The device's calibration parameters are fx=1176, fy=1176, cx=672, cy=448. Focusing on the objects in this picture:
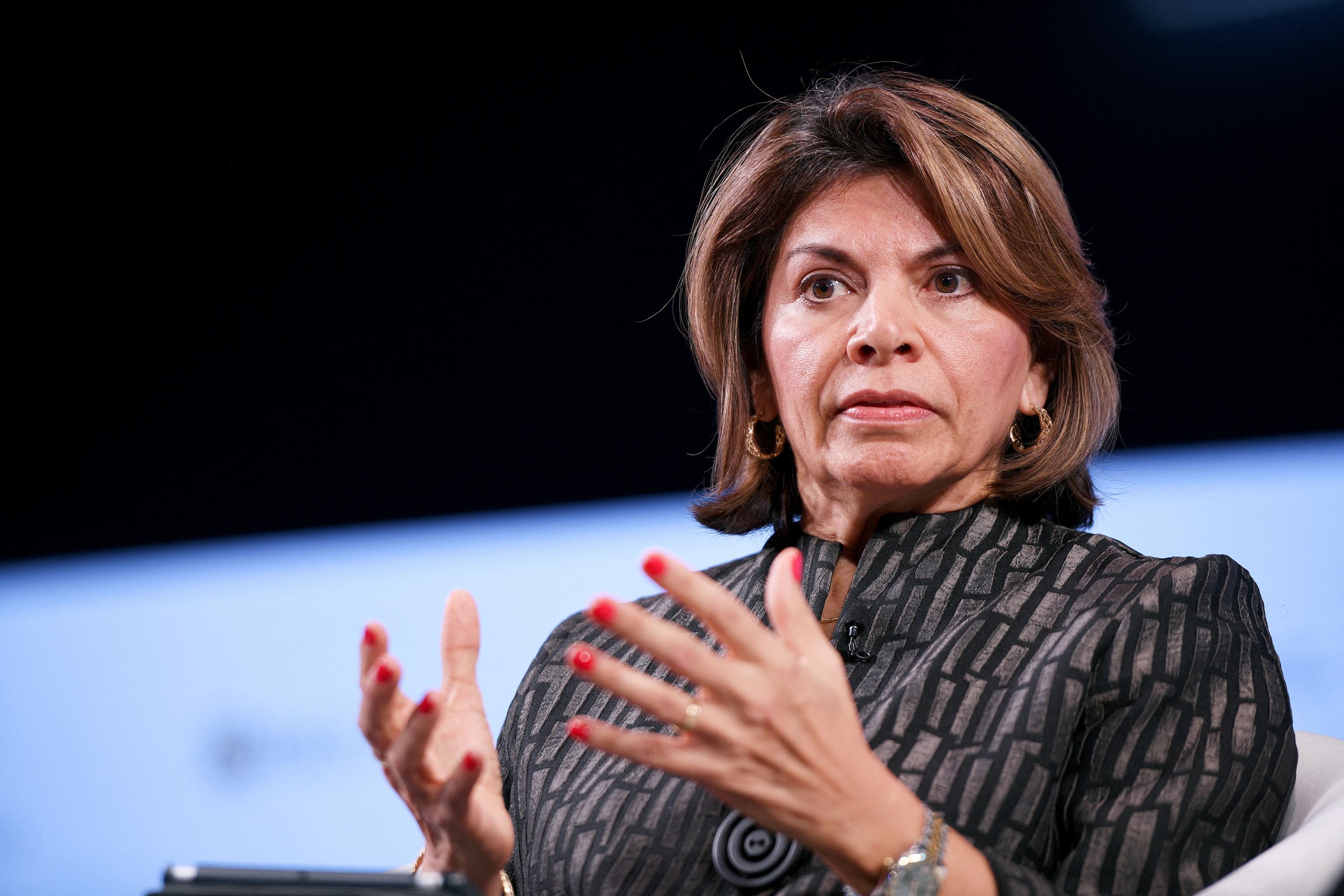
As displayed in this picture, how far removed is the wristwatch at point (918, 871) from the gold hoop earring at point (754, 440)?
866mm

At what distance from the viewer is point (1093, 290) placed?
59.7 inches

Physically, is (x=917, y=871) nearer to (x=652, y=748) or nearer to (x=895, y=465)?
(x=652, y=748)

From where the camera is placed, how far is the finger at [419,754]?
997mm

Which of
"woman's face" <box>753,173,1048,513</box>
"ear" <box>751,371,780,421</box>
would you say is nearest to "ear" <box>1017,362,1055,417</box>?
"woman's face" <box>753,173,1048,513</box>

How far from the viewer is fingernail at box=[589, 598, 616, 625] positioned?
2.76 ft

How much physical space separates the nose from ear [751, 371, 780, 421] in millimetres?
286

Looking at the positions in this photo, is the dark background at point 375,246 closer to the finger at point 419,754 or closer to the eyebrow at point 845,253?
the eyebrow at point 845,253

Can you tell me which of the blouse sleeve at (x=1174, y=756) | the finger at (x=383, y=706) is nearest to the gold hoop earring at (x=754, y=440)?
the blouse sleeve at (x=1174, y=756)

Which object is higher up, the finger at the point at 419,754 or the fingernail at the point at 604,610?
the fingernail at the point at 604,610

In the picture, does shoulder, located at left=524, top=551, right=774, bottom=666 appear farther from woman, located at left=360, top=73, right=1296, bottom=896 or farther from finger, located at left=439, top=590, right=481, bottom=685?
finger, located at left=439, top=590, right=481, bottom=685

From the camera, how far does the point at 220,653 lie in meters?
2.78

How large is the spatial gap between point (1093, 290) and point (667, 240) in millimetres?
1215

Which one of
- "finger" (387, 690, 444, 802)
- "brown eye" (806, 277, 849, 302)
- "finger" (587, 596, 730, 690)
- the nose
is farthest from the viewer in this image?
"brown eye" (806, 277, 849, 302)

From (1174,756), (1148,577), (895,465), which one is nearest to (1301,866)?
(1174,756)
